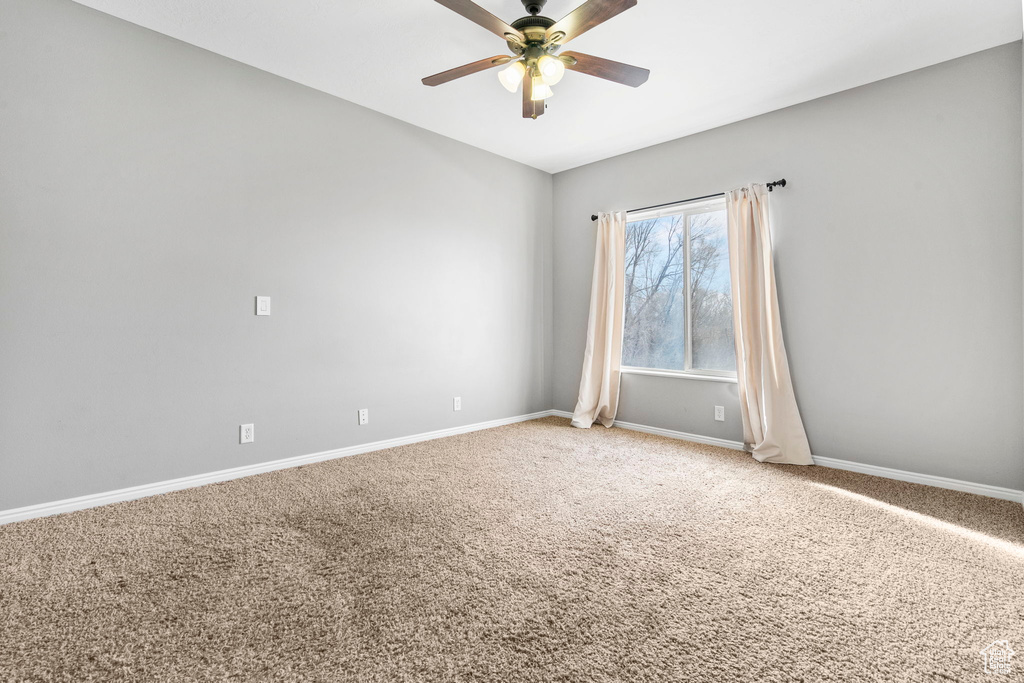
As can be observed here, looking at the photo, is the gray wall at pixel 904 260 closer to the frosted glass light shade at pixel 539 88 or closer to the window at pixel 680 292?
the window at pixel 680 292

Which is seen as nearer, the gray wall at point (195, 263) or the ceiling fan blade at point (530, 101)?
the gray wall at point (195, 263)

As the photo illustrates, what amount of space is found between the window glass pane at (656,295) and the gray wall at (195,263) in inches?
63.5

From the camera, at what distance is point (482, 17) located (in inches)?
81.5

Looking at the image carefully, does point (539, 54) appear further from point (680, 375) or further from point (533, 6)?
point (680, 375)

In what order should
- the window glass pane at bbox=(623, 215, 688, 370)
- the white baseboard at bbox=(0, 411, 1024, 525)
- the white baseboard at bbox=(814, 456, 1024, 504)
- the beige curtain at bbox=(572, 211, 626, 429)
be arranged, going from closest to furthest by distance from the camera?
the white baseboard at bbox=(0, 411, 1024, 525) < the white baseboard at bbox=(814, 456, 1024, 504) < the window glass pane at bbox=(623, 215, 688, 370) < the beige curtain at bbox=(572, 211, 626, 429)

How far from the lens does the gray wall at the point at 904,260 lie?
2715 mm

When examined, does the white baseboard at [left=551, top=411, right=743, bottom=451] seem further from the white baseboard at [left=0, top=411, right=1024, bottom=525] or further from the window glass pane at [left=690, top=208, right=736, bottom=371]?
the window glass pane at [left=690, top=208, right=736, bottom=371]

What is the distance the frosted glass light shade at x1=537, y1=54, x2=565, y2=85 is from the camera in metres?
2.37

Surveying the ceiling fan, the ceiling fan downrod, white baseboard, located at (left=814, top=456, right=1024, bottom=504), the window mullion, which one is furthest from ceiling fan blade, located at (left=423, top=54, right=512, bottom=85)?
A: white baseboard, located at (left=814, top=456, right=1024, bottom=504)

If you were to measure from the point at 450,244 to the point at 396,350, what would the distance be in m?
1.06

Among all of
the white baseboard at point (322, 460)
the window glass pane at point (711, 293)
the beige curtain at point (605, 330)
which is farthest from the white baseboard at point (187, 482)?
the window glass pane at point (711, 293)

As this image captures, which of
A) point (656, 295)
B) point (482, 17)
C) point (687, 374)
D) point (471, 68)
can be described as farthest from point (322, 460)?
point (656, 295)

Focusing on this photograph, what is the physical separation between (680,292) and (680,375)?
729 mm

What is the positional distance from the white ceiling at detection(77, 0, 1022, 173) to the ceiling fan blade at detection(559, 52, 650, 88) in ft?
0.97
